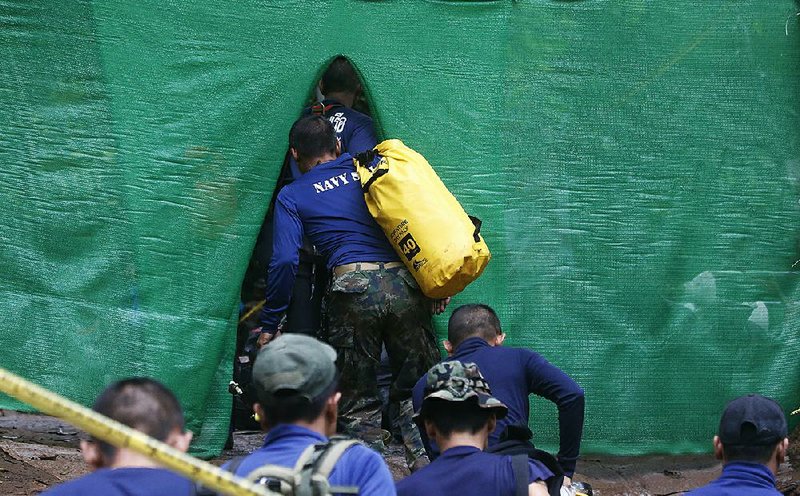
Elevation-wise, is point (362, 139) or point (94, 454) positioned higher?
point (362, 139)

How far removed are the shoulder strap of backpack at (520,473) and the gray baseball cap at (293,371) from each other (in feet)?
2.54

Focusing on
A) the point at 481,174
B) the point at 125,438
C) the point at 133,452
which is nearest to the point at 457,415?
the point at 133,452

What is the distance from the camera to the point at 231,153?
6137mm

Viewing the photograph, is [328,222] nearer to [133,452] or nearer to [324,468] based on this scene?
[324,468]

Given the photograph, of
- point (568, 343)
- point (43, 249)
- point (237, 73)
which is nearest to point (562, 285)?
point (568, 343)

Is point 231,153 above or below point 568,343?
above

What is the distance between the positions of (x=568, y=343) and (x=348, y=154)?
1.57m

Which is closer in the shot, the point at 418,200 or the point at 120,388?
the point at 120,388

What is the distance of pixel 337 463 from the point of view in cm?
307

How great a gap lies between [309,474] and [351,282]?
2.76 m

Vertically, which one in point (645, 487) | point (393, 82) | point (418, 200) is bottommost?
point (645, 487)

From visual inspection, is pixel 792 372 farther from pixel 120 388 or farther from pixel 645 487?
pixel 120 388

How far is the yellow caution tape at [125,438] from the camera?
8.37 ft

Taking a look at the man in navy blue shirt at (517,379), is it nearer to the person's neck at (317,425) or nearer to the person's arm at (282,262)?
the person's arm at (282,262)
